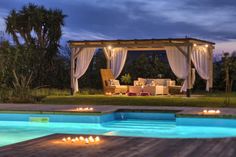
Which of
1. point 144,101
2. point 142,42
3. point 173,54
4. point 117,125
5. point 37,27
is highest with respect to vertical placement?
point 37,27

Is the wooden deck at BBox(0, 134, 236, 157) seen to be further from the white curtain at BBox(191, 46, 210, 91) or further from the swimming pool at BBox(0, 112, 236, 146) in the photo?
the white curtain at BBox(191, 46, 210, 91)

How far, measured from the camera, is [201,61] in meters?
17.6

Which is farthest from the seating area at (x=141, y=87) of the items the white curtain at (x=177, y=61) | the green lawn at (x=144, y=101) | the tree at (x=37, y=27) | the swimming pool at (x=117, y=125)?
the swimming pool at (x=117, y=125)

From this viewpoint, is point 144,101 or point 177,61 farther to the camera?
point 177,61

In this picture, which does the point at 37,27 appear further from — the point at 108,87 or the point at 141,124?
the point at 141,124

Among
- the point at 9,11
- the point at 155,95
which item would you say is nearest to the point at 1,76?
the point at 155,95

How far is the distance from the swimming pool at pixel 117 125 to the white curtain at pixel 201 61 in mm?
6142

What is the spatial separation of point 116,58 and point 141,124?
8.18m

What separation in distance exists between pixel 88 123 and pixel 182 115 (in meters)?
2.21

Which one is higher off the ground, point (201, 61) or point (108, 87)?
point (201, 61)

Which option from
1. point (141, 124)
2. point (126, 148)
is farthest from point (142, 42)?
point (126, 148)

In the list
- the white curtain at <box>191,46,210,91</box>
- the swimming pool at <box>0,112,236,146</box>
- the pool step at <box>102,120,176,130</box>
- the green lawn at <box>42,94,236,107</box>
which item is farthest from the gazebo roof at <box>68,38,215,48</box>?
the pool step at <box>102,120,176,130</box>

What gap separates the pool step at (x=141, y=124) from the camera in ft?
35.3

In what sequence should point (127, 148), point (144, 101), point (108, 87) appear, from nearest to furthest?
point (127, 148) → point (144, 101) → point (108, 87)
